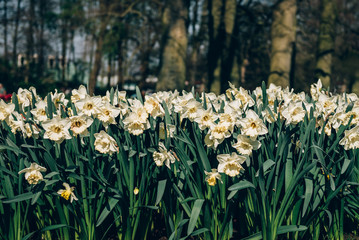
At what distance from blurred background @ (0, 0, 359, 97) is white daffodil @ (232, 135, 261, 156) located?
150 cm

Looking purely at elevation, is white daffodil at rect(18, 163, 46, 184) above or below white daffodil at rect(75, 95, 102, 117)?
below

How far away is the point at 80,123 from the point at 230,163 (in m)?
0.90

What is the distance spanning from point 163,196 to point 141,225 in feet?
0.78

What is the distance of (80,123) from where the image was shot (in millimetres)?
2227

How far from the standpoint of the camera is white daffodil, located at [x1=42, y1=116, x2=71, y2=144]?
7.12ft

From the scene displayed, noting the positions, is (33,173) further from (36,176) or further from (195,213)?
(195,213)

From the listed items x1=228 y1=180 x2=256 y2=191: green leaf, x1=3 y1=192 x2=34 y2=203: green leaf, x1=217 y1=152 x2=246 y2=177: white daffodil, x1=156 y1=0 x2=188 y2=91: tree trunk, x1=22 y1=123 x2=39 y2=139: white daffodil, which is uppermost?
x1=156 y1=0 x2=188 y2=91: tree trunk

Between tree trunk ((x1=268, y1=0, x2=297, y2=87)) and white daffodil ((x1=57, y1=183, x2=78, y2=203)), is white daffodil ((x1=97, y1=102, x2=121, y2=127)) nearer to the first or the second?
white daffodil ((x1=57, y1=183, x2=78, y2=203))

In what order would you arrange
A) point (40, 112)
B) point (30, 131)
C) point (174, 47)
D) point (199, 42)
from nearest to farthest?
point (30, 131), point (40, 112), point (174, 47), point (199, 42)

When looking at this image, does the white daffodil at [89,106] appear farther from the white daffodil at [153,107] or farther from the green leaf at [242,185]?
the green leaf at [242,185]

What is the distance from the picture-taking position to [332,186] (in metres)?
2.21

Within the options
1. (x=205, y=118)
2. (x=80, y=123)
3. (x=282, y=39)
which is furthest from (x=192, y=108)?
(x=282, y=39)

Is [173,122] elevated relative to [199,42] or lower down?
lower down

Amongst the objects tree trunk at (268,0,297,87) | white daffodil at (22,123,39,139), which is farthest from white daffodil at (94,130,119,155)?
tree trunk at (268,0,297,87)
